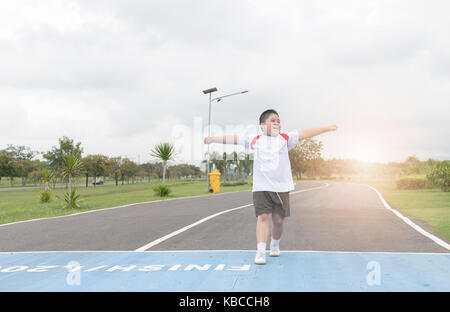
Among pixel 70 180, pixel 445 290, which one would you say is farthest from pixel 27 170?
pixel 445 290

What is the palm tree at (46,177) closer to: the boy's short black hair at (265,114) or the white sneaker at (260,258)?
the boy's short black hair at (265,114)

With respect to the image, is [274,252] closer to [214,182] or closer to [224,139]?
[224,139]

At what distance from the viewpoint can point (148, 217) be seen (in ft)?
33.1

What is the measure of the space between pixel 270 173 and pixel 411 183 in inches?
1033

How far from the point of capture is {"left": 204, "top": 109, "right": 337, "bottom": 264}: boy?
4582 millimetres

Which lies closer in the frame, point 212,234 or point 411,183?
point 212,234

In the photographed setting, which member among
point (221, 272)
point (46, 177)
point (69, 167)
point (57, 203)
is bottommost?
point (57, 203)

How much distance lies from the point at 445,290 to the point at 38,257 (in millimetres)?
4889

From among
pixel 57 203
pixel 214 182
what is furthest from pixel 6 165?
pixel 57 203

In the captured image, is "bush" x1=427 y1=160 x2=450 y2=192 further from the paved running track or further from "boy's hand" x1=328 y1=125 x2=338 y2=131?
"boy's hand" x1=328 y1=125 x2=338 y2=131

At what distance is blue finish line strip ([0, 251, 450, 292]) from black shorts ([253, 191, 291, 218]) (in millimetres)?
616

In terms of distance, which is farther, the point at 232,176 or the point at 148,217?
the point at 232,176

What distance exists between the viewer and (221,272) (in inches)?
159
